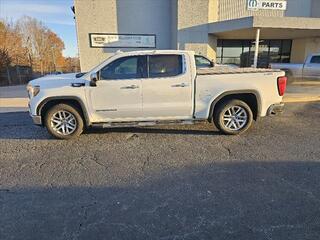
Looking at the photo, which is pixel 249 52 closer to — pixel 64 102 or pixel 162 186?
pixel 64 102

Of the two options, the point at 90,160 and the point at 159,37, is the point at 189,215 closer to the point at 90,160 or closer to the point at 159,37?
the point at 90,160

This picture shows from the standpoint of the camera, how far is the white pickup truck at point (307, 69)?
14883 millimetres

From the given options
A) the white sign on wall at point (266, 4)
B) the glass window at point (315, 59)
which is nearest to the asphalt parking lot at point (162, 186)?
the glass window at point (315, 59)

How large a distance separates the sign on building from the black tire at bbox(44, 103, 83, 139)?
1248 centimetres

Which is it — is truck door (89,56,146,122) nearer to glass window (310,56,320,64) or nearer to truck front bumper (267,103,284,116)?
truck front bumper (267,103,284,116)

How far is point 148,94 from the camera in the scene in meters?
→ 5.82

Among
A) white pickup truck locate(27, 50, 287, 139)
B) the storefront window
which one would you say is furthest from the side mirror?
the storefront window

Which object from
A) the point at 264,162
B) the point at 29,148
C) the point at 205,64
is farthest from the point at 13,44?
the point at 264,162

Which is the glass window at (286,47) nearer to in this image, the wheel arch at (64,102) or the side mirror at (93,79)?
the side mirror at (93,79)

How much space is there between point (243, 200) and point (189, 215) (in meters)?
0.82

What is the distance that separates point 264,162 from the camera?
4648 mm

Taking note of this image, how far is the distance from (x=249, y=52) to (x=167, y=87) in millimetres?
16319

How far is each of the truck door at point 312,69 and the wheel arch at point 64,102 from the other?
14012 mm

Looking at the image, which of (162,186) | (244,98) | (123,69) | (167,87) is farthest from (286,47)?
(162,186)
